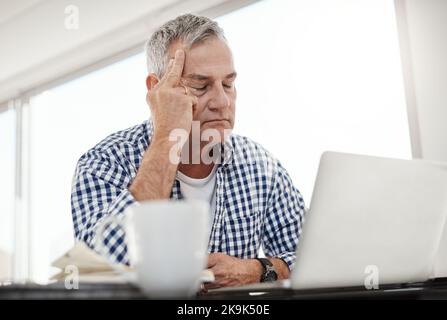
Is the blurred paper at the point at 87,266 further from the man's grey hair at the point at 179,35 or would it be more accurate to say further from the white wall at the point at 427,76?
the white wall at the point at 427,76

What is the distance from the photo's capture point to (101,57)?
4.07 m

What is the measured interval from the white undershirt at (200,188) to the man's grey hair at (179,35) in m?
0.34

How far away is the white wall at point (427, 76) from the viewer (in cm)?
241

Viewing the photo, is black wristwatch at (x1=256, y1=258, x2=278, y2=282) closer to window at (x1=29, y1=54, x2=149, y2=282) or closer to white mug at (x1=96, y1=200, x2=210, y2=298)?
white mug at (x1=96, y1=200, x2=210, y2=298)

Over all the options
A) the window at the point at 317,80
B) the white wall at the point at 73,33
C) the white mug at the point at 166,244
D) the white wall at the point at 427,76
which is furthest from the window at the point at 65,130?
the white mug at the point at 166,244

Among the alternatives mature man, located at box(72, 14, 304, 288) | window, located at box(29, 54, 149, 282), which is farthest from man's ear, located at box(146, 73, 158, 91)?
window, located at box(29, 54, 149, 282)

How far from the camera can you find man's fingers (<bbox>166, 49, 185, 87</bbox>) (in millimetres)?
1415

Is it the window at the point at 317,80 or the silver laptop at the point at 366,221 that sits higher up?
the window at the point at 317,80

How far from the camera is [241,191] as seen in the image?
158cm

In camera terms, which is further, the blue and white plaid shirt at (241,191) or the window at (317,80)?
the window at (317,80)

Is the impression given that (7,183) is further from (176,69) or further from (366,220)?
(366,220)

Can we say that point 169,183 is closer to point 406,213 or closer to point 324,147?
point 406,213

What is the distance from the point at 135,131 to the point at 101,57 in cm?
266
